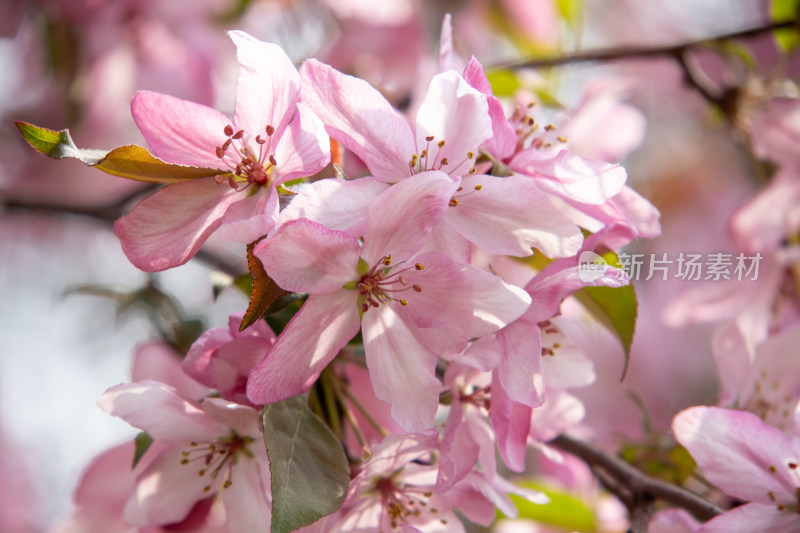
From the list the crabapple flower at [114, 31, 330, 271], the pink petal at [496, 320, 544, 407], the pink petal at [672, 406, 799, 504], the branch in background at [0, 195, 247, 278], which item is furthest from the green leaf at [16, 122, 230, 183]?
the branch in background at [0, 195, 247, 278]

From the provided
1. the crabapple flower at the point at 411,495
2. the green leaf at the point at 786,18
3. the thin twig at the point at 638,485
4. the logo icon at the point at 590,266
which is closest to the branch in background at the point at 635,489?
the thin twig at the point at 638,485

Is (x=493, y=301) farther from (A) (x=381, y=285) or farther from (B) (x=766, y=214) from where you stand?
(B) (x=766, y=214)

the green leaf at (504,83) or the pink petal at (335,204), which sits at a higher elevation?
the pink petal at (335,204)

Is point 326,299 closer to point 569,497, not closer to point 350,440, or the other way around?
point 350,440

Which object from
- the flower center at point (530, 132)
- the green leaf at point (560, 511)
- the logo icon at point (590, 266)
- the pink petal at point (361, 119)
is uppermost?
the pink petal at point (361, 119)

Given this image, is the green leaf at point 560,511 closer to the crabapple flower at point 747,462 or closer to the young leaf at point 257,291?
the crabapple flower at point 747,462

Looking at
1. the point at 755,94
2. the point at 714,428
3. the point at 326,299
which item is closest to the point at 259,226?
the point at 326,299
